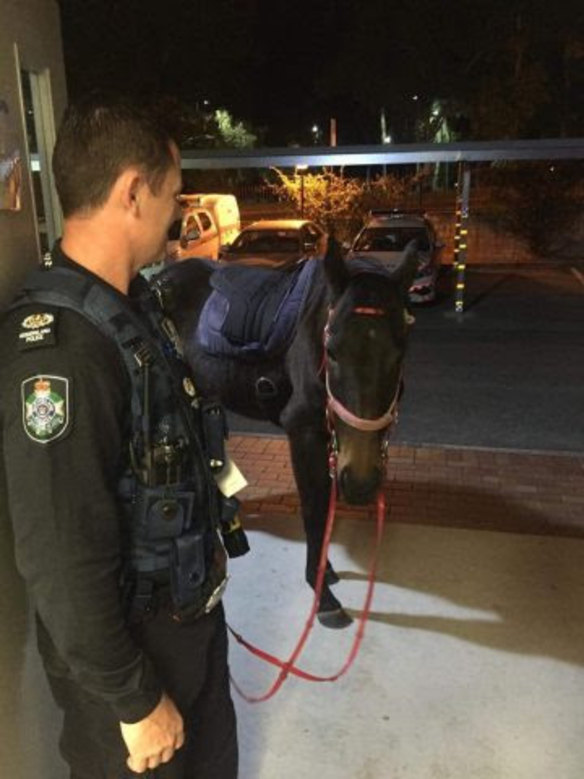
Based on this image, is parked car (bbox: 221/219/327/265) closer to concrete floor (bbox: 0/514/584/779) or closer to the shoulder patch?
concrete floor (bbox: 0/514/584/779)

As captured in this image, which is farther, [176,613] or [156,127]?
[176,613]

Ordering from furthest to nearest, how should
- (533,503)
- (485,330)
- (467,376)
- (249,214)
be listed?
(249,214)
(485,330)
(467,376)
(533,503)

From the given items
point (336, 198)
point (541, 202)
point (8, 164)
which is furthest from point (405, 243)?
point (8, 164)

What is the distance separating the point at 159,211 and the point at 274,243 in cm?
1241

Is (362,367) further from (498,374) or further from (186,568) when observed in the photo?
(498,374)

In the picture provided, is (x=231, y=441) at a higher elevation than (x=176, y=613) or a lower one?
lower

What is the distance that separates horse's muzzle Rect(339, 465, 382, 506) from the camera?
2943mm

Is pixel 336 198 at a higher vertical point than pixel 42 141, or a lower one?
lower

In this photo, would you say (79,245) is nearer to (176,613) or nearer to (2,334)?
(2,334)

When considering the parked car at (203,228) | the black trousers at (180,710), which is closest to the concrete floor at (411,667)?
the black trousers at (180,710)

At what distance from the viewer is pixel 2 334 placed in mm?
1475

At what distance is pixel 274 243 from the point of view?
13742mm

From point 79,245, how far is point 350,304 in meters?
1.54

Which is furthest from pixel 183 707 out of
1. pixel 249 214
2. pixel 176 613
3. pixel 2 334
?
pixel 249 214
